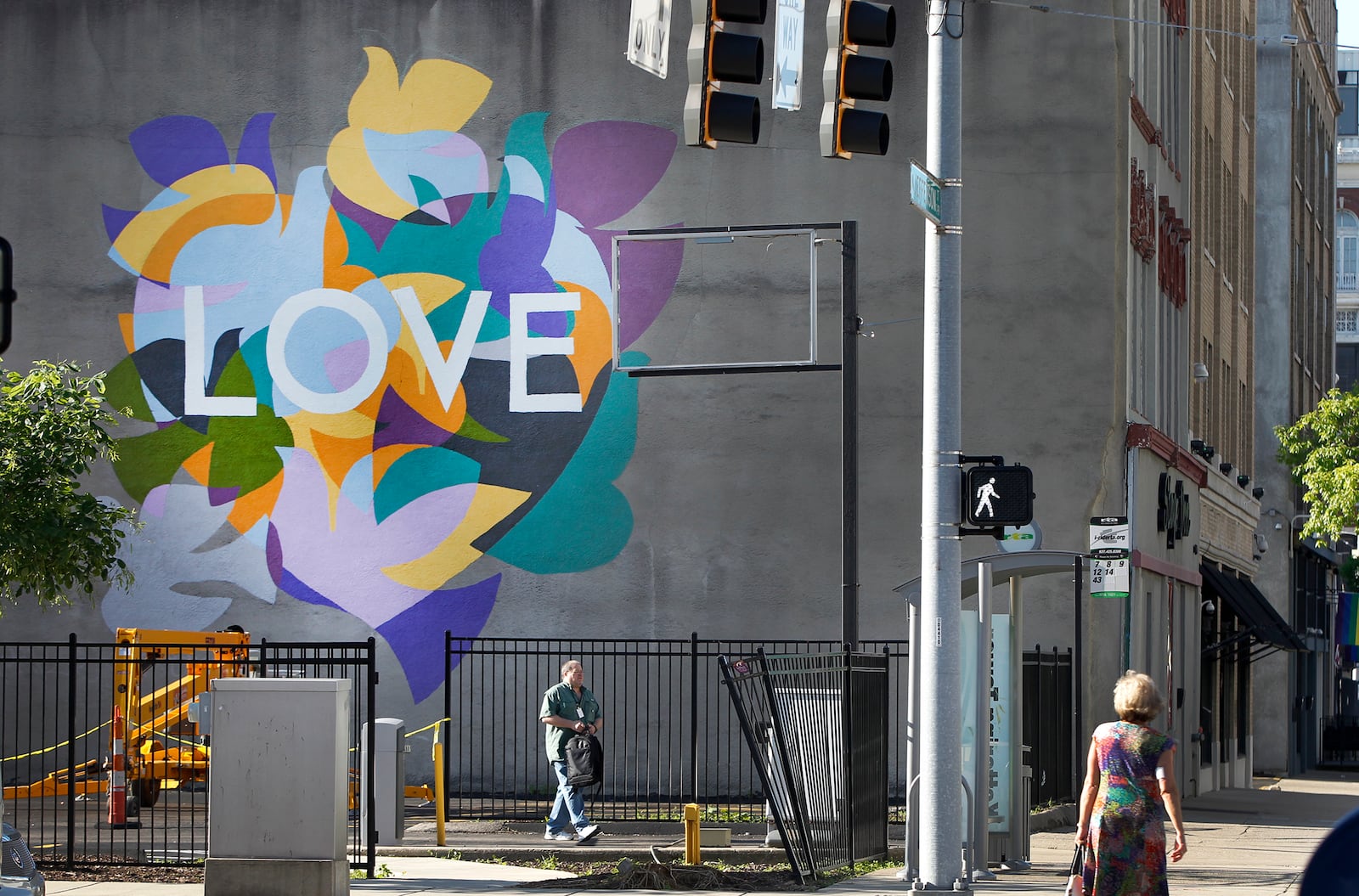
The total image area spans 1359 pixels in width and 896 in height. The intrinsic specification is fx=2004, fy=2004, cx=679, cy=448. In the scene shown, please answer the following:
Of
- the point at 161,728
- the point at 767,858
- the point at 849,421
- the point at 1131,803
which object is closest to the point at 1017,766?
the point at 767,858

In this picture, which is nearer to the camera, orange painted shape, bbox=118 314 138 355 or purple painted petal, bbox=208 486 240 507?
purple painted petal, bbox=208 486 240 507

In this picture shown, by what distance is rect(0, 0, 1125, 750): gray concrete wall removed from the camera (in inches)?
979

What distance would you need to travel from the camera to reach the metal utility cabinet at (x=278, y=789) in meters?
13.0

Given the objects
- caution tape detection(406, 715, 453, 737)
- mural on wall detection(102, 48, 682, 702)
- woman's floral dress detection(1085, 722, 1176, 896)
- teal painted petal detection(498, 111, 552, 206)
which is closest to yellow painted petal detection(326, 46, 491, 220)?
mural on wall detection(102, 48, 682, 702)

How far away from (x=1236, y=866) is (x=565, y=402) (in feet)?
35.2

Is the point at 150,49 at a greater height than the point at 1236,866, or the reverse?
the point at 150,49

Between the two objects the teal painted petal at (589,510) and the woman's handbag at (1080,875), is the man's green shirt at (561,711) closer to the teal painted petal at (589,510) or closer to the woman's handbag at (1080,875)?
the teal painted petal at (589,510)

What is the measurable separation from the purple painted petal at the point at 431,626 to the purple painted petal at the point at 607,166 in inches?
192

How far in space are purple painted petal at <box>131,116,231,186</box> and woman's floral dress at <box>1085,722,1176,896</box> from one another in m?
18.6

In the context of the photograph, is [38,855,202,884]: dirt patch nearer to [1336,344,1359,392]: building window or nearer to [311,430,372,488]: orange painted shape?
[311,430,372,488]: orange painted shape

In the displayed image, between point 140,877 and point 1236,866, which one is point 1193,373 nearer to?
point 1236,866

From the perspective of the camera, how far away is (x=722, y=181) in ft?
83.6

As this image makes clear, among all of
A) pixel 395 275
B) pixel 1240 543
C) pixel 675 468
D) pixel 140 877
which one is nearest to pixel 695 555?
pixel 675 468

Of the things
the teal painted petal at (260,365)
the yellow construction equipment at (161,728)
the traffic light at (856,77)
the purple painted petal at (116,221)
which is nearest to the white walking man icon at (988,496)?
the traffic light at (856,77)
